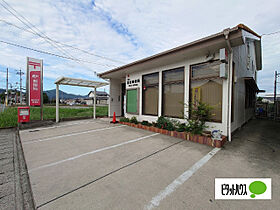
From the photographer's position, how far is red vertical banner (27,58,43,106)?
19.6 feet

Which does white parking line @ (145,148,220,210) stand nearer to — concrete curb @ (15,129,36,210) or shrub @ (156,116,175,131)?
concrete curb @ (15,129,36,210)

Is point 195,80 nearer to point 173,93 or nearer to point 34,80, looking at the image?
point 173,93

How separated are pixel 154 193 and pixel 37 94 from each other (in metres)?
7.34

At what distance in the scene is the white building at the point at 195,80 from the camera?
3.55 meters

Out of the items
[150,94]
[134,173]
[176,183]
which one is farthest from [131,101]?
[176,183]

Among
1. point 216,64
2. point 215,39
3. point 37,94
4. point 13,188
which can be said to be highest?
point 215,39

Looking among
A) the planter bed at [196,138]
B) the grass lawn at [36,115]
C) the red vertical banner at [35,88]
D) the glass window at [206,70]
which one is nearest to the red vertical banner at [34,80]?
the red vertical banner at [35,88]

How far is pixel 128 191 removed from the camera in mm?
1740

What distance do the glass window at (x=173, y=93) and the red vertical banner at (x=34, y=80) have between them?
6301 mm

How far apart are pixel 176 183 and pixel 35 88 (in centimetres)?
757

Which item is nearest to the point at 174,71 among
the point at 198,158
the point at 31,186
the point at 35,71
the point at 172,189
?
the point at 198,158

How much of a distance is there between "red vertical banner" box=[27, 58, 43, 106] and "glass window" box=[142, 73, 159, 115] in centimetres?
539

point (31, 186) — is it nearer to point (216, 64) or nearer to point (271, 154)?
point (271, 154)

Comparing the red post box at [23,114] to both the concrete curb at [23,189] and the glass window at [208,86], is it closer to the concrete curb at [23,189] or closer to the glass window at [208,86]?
the concrete curb at [23,189]
